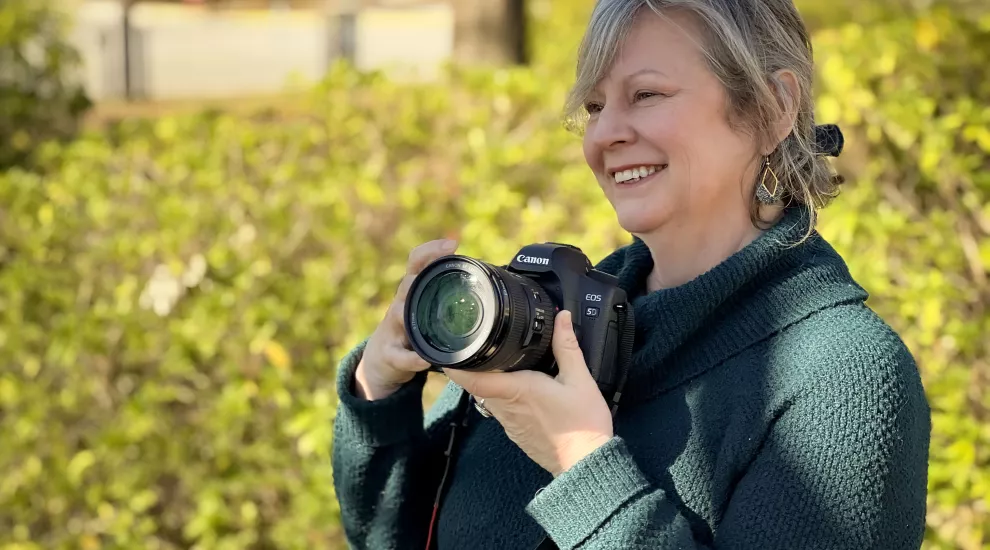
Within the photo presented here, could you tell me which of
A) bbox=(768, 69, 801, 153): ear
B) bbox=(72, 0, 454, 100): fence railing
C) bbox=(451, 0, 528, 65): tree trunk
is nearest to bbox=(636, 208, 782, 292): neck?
bbox=(768, 69, 801, 153): ear

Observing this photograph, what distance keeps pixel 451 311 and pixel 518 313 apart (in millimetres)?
114

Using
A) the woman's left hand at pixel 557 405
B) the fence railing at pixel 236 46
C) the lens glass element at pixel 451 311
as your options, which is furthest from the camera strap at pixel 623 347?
the fence railing at pixel 236 46

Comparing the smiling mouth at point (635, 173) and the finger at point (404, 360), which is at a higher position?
the smiling mouth at point (635, 173)

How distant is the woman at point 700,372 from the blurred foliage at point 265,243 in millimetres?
1119

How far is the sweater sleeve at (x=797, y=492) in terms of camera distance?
1.38 meters

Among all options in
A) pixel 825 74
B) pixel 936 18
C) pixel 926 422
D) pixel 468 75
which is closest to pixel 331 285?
pixel 468 75

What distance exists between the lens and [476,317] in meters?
1.49

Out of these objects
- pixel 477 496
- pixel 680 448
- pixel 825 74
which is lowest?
pixel 477 496

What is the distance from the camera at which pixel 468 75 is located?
12.1 ft

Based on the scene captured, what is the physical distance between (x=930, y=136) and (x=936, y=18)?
13.6 inches

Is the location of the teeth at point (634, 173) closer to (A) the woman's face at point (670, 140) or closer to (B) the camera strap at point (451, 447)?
(A) the woman's face at point (670, 140)

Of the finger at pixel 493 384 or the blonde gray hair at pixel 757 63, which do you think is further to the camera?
the blonde gray hair at pixel 757 63

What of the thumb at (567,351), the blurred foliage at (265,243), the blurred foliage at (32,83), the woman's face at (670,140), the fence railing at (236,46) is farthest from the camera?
the fence railing at (236,46)

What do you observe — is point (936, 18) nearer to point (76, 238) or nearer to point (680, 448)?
point (680, 448)
